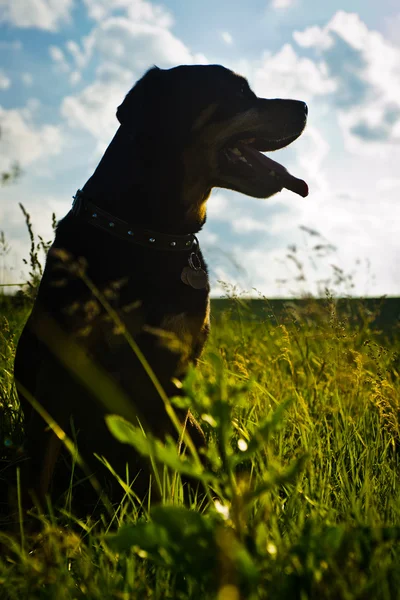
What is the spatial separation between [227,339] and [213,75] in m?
2.08

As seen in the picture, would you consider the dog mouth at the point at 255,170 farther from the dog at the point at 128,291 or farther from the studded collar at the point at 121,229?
the studded collar at the point at 121,229

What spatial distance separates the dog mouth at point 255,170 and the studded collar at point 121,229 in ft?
1.87

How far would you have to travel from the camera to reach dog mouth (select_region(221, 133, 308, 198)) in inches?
112

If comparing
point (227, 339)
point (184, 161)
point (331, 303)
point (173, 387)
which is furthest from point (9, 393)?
point (227, 339)

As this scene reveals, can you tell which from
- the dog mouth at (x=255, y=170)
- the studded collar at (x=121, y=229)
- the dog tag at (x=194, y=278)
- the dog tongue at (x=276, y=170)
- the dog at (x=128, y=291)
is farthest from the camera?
the dog tongue at (x=276, y=170)

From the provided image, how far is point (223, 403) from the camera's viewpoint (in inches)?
32.8

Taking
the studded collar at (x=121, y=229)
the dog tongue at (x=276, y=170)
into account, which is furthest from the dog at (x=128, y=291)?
the dog tongue at (x=276, y=170)

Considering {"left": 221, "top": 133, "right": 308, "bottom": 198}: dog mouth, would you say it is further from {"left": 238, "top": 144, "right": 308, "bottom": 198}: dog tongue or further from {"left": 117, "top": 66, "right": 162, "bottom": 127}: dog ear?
{"left": 117, "top": 66, "right": 162, "bottom": 127}: dog ear

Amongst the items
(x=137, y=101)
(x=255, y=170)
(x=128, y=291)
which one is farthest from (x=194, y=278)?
(x=137, y=101)

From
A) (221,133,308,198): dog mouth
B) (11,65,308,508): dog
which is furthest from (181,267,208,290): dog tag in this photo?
(221,133,308,198): dog mouth

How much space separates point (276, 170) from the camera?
297 cm

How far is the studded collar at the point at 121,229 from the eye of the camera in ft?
7.74

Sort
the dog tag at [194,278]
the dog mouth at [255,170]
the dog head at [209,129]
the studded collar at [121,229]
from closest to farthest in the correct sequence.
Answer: the studded collar at [121,229] → the dog tag at [194,278] → the dog head at [209,129] → the dog mouth at [255,170]

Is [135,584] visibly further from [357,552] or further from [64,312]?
[64,312]
